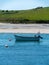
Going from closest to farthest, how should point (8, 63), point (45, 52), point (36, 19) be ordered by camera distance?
1. point (8, 63)
2. point (45, 52)
3. point (36, 19)

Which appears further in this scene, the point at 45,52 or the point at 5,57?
the point at 45,52

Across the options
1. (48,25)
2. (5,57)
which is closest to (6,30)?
(48,25)

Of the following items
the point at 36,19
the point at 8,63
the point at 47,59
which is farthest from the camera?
the point at 36,19

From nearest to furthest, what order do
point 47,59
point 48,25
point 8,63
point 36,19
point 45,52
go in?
1. point 8,63
2. point 47,59
3. point 45,52
4. point 48,25
5. point 36,19

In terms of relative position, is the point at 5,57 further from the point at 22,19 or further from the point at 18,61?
the point at 22,19

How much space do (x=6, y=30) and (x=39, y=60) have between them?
4346 centimetres

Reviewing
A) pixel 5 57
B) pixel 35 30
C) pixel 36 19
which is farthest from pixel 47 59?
pixel 36 19

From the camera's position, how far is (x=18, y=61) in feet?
132

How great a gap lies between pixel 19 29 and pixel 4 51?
117ft

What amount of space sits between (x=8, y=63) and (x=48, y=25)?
52.8 metres

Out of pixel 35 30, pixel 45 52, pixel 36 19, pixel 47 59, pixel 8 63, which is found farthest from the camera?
pixel 36 19

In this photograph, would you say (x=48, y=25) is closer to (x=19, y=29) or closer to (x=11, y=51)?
(x=19, y=29)

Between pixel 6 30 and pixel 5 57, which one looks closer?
pixel 5 57

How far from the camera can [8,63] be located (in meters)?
38.4
